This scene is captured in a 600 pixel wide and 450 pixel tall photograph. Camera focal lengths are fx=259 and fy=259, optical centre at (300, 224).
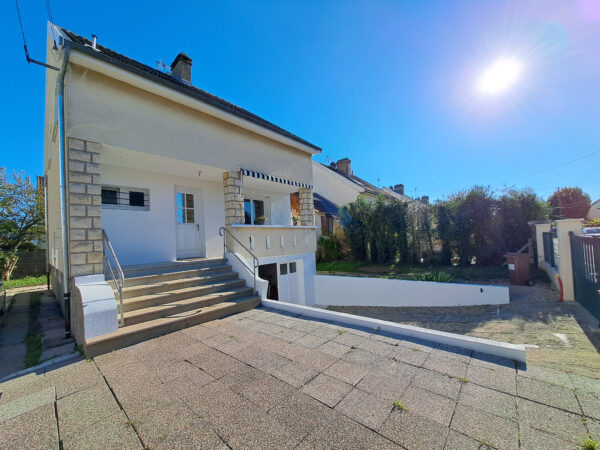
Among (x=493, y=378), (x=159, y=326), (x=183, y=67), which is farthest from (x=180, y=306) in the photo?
(x=183, y=67)

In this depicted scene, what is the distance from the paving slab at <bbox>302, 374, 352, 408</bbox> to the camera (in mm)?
2941

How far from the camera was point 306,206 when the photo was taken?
41.0 ft

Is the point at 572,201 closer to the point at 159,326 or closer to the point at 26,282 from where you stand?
the point at 159,326

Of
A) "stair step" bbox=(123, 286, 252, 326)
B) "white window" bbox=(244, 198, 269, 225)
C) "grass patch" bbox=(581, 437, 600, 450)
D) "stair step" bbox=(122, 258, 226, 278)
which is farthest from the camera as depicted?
"white window" bbox=(244, 198, 269, 225)

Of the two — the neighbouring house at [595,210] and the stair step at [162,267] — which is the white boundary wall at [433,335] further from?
the neighbouring house at [595,210]

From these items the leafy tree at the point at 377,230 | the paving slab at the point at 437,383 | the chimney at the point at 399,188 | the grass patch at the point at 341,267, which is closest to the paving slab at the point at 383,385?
the paving slab at the point at 437,383

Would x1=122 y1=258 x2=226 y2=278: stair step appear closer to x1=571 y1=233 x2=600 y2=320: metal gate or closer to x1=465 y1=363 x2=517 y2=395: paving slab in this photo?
x1=465 y1=363 x2=517 y2=395: paving slab

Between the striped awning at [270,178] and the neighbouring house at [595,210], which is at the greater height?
the striped awning at [270,178]

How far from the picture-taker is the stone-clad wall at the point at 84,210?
221 inches

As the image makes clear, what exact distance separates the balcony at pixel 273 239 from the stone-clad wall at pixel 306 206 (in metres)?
0.45

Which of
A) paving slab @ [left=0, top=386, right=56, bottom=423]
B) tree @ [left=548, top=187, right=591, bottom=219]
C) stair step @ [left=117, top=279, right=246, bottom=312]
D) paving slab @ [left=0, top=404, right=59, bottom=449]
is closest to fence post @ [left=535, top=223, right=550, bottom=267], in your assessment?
stair step @ [left=117, top=279, right=246, bottom=312]

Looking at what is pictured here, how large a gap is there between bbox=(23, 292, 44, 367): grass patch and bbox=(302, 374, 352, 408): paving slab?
4.86m

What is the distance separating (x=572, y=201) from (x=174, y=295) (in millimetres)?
37840

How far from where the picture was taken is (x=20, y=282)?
16188mm
